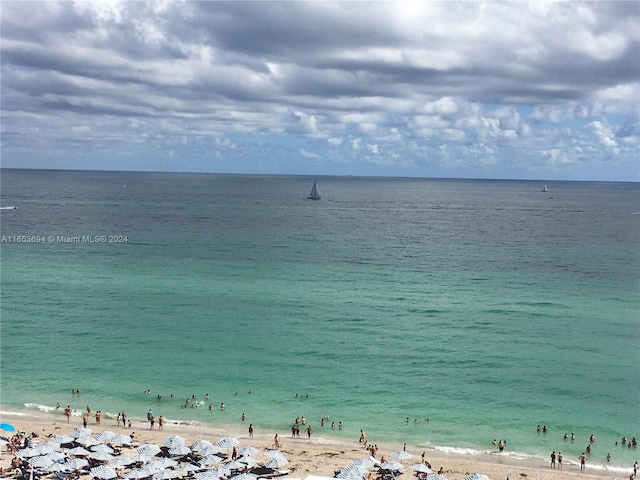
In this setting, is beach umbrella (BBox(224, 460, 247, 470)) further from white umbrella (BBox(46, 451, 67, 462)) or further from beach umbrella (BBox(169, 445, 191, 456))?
white umbrella (BBox(46, 451, 67, 462))

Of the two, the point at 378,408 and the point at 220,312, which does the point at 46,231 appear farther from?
the point at 378,408

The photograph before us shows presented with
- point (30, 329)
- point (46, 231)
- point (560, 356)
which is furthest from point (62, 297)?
point (46, 231)

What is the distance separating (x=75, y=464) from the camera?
101 feet

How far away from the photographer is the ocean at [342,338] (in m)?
40.6

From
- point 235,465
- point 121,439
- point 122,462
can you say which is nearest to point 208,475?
point 235,465

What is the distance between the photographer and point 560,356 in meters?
50.8

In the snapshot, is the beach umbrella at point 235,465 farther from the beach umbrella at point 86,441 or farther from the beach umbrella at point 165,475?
the beach umbrella at point 86,441

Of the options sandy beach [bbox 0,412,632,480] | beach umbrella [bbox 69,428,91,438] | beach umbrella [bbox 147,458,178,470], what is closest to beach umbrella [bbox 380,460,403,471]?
sandy beach [bbox 0,412,632,480]

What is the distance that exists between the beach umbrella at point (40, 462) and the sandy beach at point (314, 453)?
243 cm

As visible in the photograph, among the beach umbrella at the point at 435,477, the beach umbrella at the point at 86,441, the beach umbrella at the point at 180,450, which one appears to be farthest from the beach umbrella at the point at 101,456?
the beach umbrella at the point at 435,477

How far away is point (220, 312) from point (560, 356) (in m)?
33.4

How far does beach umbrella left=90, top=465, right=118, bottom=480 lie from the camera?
2986cm

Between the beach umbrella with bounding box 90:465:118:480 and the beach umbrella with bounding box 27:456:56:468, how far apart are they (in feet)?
7.88

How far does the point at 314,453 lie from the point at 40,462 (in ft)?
49.2
